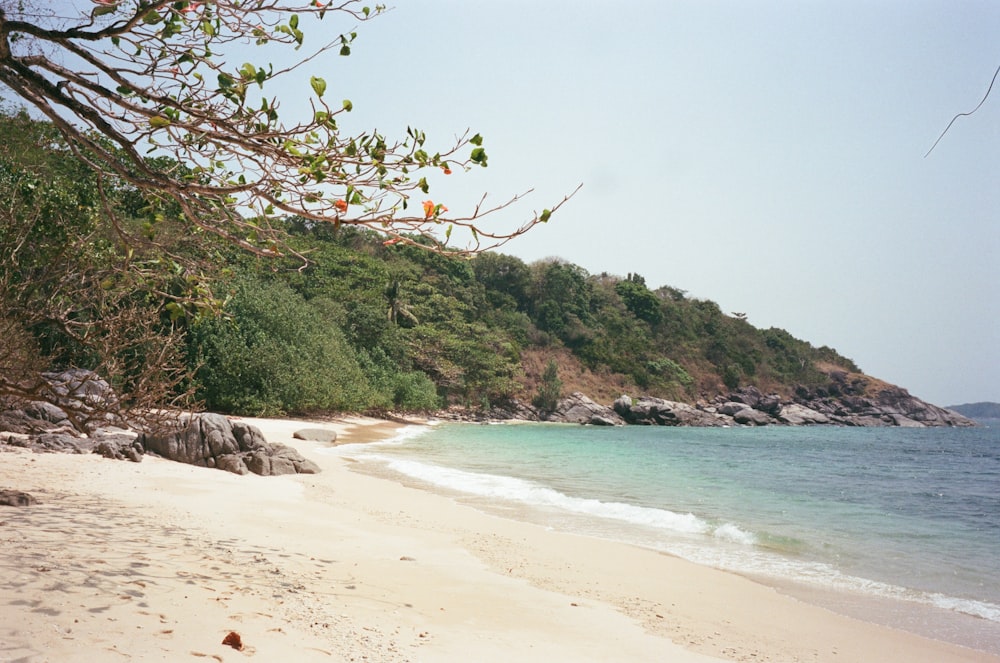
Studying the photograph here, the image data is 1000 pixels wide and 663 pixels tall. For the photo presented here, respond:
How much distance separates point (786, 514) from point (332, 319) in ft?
97.7

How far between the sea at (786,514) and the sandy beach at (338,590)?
3.26 feet

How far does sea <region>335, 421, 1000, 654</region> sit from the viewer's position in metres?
7.32

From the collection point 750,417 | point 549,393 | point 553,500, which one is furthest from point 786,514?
point 750,417

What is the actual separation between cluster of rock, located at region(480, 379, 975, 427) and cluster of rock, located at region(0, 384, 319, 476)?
39.3 m

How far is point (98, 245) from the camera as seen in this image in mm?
9125

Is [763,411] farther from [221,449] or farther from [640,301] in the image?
[221,449]

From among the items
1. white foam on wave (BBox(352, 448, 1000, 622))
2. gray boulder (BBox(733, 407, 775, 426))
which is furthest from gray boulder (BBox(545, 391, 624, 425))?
white foam on wave (BBox(352, 448, 1000, 622))

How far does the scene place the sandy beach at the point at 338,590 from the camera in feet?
11.5

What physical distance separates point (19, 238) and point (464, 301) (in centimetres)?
5516

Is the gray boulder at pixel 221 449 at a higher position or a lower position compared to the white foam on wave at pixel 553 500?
higher

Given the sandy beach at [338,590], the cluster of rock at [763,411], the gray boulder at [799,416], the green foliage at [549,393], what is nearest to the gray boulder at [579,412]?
the cluster of rock at [763,411]

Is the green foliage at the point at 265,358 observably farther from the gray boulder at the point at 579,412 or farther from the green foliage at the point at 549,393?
the gray boulder at the point at 579,412

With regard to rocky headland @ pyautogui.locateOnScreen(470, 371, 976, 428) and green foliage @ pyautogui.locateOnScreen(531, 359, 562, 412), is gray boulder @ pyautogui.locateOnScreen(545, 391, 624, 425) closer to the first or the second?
rocky headland @ pyautogui.locateOnScreen(470, 371, 976, 428)

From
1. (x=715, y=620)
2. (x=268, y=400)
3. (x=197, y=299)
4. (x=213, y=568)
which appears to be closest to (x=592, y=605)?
(x=715, y=620)
